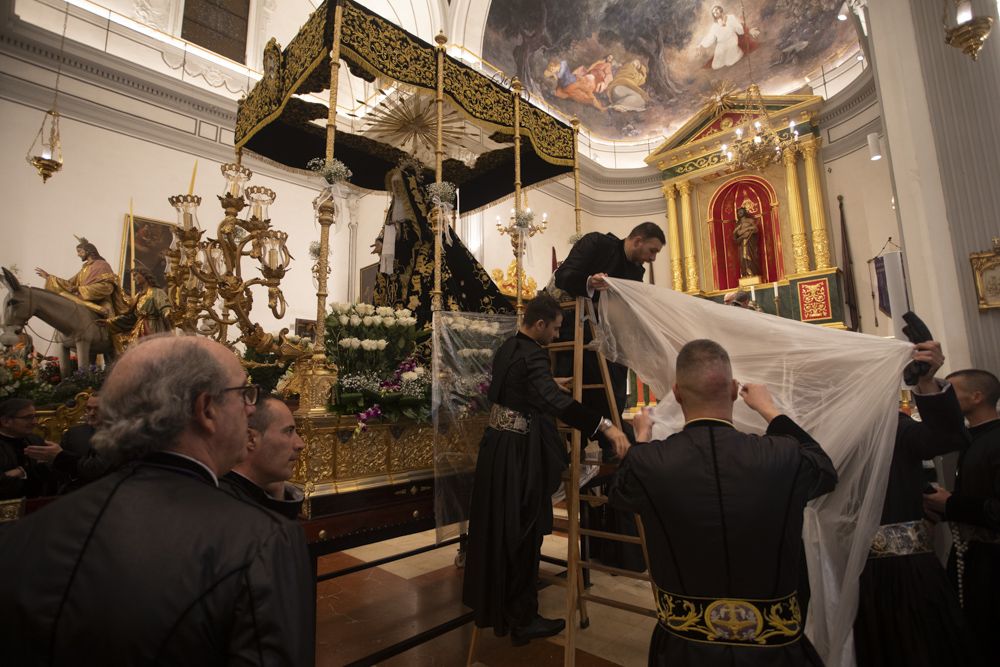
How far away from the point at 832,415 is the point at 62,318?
8056 mm

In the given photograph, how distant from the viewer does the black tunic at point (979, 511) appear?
2.27 m

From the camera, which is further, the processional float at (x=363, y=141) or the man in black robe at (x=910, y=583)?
the processional float at (x=363, y=141)

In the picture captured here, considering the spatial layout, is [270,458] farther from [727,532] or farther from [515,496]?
[727,532]

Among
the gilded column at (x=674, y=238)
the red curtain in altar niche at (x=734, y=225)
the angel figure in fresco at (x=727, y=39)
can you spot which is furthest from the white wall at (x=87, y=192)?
the angel figure in fresco at (x=727, y=39)

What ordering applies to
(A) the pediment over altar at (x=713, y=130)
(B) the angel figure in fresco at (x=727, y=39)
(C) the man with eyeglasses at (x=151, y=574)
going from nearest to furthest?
(C) the man with eyeglasses at (x=151, y=574) < (A) the pediment over altar at (x=713, y=130) < (B) the angel figure in fresco at (x=727, y=39)

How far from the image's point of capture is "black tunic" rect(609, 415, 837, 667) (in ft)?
5.26

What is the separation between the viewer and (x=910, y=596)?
2.32 meters

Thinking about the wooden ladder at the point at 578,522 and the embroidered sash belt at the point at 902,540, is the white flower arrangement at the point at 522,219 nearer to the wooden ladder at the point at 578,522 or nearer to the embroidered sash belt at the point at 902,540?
the wooden ladder at the point at 578,522

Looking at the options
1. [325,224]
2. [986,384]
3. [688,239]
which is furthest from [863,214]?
[325,224]

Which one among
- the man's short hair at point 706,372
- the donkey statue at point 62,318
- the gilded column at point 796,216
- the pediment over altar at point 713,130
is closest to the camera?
the man's short hair at point 706,372

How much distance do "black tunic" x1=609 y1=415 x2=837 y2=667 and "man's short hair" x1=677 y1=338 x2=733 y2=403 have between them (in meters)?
0.10

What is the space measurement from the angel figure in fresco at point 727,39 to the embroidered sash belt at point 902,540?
46.4 ft

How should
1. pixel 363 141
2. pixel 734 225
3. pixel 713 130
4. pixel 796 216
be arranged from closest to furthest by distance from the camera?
pixel 363 141 < pixel 796 216 < pixel 734 225 < pixel 713 130

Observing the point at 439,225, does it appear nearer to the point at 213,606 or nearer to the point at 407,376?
the point at 407,376
